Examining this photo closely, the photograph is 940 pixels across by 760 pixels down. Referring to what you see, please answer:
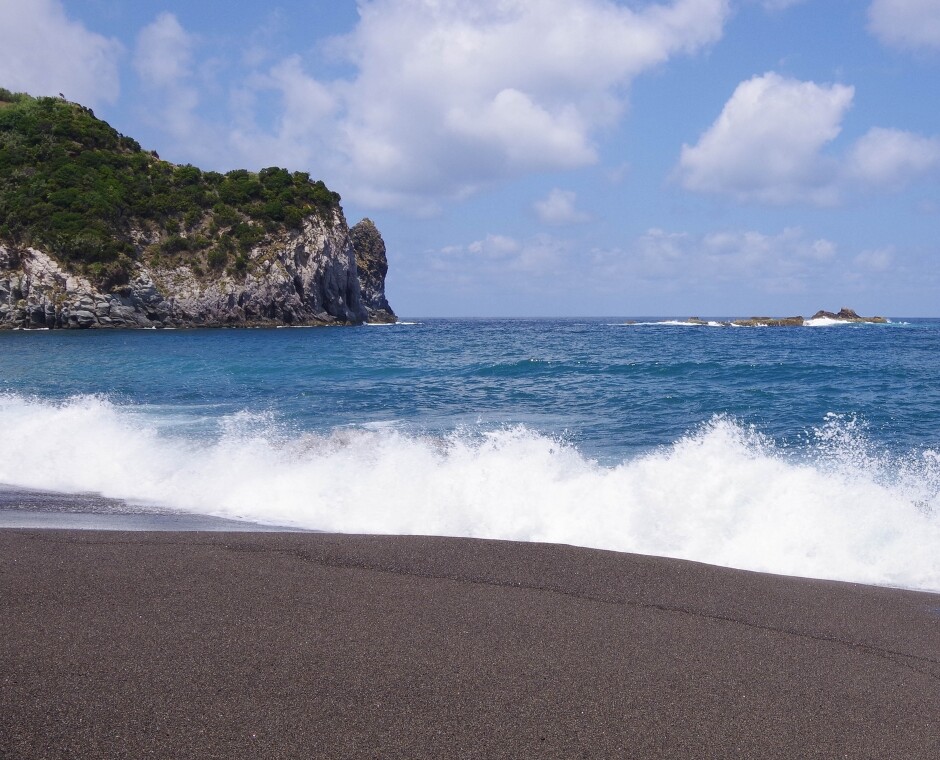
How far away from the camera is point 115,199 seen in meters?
70.9

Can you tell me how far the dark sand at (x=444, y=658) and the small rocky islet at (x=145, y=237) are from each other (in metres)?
66.7

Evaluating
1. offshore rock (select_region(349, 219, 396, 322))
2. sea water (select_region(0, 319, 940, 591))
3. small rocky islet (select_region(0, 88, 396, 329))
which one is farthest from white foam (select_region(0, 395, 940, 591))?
offshore rock (select_region(349, 219, 396, 322))

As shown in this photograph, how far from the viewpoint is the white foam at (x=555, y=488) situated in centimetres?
816

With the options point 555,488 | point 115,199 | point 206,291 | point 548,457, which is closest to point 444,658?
point 555,488

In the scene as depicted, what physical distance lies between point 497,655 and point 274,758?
162 centimetres

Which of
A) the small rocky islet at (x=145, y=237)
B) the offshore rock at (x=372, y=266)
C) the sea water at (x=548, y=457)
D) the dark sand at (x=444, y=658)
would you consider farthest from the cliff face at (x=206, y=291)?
the dark sand at (x=444, y=658)

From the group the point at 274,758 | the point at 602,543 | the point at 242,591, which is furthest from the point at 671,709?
the point at 602,543

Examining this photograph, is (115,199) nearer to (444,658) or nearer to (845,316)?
(444,658)

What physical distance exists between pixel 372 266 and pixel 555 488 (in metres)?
118

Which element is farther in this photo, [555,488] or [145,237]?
[145,237]

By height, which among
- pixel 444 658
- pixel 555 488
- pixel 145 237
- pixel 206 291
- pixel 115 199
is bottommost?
pixel 555 488

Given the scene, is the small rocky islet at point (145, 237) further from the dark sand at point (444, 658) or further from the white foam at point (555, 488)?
the dark sand at point (444, 658)

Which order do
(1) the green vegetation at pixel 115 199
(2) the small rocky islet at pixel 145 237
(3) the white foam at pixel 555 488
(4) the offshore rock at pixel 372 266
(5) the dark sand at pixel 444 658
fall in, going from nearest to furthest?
(5) the dark sand at pixel 444 658
(3) the white foam at pixel 555 488
(2) the small rocky islet at pixel 145 237
(1) the green vegetation at pixel 115 199
(4) the offshore rock at pixel 372 266

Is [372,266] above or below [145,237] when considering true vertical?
above
